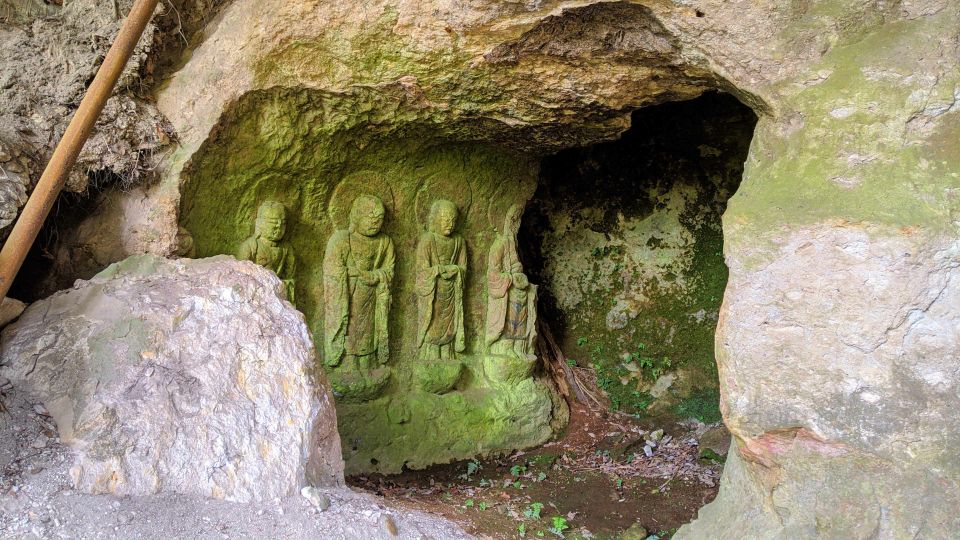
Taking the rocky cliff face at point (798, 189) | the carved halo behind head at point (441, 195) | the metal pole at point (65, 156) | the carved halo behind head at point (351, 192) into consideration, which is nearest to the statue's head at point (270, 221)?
the carved halo behind head at point (351, 192)

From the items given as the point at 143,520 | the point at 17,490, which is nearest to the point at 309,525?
the point at 143,520

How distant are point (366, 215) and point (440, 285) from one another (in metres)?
0.86

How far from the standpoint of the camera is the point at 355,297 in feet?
18.0

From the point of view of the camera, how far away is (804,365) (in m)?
3.20

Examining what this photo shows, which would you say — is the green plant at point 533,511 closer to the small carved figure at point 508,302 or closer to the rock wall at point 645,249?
the small carved figure at point 508,302

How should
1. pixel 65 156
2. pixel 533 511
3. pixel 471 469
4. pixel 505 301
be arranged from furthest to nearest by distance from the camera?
pixel 505 301
pixel 471 469
pixel 533 511
pixel 65 156

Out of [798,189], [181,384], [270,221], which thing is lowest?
[181,384]

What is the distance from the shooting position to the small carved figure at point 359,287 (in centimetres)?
542

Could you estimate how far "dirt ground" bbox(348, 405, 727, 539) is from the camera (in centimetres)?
473

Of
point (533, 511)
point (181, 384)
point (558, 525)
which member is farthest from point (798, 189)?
point (181, 384)

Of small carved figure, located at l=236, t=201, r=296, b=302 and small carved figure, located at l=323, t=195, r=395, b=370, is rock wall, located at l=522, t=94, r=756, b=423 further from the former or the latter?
small carved figure, located at l=236, t=201, r=296, b=302

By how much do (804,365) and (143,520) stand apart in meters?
2.84

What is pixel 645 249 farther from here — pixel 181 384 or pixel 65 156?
pixel 65 156

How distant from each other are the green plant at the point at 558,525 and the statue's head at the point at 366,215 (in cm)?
Result: 244
